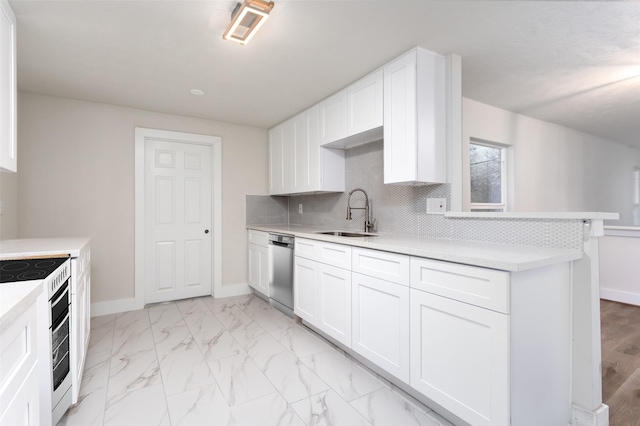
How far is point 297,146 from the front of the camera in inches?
147

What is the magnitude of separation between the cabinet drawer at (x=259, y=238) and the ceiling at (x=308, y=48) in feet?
4.88

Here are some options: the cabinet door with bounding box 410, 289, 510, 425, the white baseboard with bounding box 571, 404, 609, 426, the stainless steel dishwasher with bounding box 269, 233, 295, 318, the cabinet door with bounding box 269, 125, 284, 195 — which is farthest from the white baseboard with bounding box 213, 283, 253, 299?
the white baseboard with bounding box 571, 404, 609, 426

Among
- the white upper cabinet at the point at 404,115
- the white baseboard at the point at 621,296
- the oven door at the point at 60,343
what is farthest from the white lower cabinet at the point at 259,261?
the white baseboard at the point at 621,296

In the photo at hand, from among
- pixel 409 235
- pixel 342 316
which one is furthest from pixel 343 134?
pixel 342 316

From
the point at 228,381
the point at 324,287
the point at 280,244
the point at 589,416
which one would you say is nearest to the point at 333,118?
the point at 280,244

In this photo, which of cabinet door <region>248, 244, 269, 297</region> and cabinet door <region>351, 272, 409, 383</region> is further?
cabinet door <region>248, 244, 269, 297</region>

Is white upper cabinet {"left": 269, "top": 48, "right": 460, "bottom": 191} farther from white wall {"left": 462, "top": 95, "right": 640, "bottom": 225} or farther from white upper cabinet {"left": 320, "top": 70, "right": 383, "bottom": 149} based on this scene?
white wall {"left": 462, "top": 95, "right": 640, "bottom": 225}

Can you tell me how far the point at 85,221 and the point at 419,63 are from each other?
3.59m

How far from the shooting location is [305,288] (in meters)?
2.91

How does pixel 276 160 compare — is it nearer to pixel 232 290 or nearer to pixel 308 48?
pixel 232 290

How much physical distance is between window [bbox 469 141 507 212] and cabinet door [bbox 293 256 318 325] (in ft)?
7.14

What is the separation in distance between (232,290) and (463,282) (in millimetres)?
3262

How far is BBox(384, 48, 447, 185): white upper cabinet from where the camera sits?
88.2 inches

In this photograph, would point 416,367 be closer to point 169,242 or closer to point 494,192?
point 494,192
